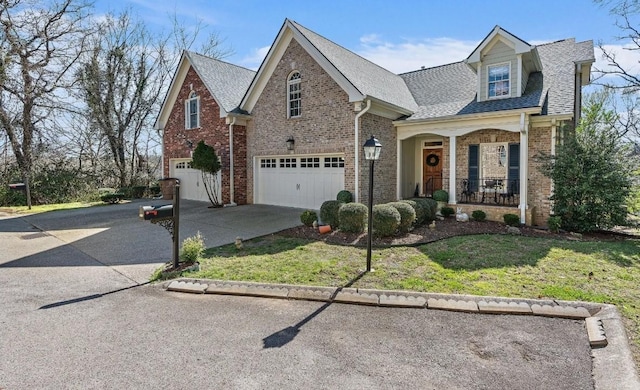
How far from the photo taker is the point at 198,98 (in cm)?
1631

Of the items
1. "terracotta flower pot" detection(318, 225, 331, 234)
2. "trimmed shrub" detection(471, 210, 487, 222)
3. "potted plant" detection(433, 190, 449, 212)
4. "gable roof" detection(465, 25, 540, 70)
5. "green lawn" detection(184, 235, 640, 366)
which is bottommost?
"green lawn" detection(184, 235, 640, 366)

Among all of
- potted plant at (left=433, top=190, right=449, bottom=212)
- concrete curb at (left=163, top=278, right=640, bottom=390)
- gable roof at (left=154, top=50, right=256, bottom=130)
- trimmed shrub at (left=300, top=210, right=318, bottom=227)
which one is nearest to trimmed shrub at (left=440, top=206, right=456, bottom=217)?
potted plant at (left=433, top=190, right=449, bottom=212)

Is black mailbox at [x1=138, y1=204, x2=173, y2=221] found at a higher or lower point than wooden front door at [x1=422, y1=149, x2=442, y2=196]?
lower

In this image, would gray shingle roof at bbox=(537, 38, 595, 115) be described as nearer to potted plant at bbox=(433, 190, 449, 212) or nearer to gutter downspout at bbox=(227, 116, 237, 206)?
potted plant at bbox=(433, 190, 449, 212)

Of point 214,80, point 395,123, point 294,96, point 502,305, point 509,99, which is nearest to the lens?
point 502,305

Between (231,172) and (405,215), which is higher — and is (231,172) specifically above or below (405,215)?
above

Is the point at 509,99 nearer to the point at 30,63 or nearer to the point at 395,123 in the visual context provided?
the point at 395,123

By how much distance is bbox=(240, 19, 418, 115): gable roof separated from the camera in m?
11.7

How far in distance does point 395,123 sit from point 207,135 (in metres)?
8.47

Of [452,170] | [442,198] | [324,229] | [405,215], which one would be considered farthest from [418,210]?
[452,170]

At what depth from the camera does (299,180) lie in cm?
1374

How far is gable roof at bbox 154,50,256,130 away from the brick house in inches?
4.1

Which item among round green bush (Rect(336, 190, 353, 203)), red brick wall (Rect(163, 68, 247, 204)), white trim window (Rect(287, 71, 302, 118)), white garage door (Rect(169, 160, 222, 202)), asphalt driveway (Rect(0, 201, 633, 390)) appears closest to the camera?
asphalt driveway (Rect(0, 201, 633, 390))

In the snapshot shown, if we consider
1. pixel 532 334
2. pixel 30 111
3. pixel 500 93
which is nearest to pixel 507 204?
pixel 500 93
